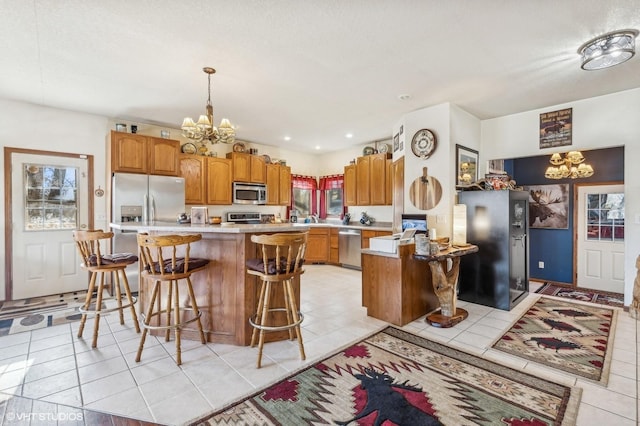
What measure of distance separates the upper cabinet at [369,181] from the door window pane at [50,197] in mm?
4790

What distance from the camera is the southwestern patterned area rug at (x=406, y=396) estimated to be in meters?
1.74

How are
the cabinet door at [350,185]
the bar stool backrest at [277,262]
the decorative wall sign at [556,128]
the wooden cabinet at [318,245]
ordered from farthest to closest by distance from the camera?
the wooden cabinet at [318,245]
the cabinet door at [350,185]
the decorative wall sign at [556,128]
the bar stool backrest at [277,262]

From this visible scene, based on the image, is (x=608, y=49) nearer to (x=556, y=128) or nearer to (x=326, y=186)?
(x=556, y=128)

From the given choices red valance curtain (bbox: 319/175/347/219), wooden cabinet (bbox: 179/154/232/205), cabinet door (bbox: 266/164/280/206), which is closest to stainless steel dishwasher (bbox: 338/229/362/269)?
red valance curtain (bbox: 319/175/347/219)

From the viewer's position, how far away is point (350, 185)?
6.37 meters

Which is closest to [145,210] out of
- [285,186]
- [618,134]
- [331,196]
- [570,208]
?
[285,186]

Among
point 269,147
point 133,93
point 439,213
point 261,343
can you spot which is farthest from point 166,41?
point 269,147

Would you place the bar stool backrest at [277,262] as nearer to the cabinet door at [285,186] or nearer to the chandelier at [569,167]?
the cabinet door at [285,186]

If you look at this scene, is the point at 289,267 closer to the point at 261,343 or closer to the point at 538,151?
the point at 261,343

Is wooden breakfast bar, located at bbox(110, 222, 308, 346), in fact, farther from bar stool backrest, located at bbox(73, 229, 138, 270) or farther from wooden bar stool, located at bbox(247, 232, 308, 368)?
bar stool backrest, located at bbox(73, 229, 138, 270)

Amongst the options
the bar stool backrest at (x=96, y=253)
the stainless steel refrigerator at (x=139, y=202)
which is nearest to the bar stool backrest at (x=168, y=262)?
the bar stool backrest at (x=96, y=253)

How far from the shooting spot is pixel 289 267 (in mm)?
2381

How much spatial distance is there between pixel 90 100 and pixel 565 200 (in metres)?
7.54

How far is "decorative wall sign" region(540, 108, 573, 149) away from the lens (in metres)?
3.95
